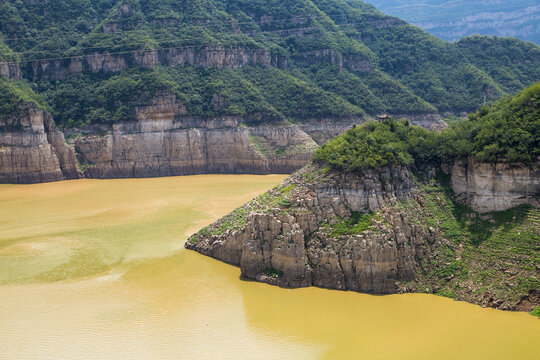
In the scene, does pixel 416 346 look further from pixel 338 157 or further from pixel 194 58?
pixel 194 58

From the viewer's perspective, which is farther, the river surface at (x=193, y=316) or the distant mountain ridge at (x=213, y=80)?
the distant mountain ridge at (x=213, y=80)

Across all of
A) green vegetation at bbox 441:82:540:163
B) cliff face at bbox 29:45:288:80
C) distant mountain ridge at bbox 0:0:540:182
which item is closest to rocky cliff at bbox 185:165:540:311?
green vegetation at bbox 441:82:540:163

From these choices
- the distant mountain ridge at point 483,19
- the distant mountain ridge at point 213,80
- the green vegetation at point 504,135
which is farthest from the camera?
the distant mountain ridge at point 483,19

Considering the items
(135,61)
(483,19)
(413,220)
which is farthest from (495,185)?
(483,19)

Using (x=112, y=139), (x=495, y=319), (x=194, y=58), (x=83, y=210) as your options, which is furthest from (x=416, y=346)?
(x=194, y=58)

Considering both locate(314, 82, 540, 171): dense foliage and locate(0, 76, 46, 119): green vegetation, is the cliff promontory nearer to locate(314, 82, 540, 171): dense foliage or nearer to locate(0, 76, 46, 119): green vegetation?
locate(314, 82, 540, 171): dense foliage

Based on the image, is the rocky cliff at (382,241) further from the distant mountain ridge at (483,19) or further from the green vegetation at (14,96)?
the distant mountain ridge at (483,19)

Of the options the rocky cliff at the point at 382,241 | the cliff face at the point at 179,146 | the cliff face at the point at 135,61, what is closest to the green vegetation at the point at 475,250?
the rocky cliff at the point at 382,241

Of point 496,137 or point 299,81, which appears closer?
point 496,137

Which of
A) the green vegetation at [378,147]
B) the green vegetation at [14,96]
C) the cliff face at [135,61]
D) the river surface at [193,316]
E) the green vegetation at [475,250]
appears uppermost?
the cliff face at [135,61]
